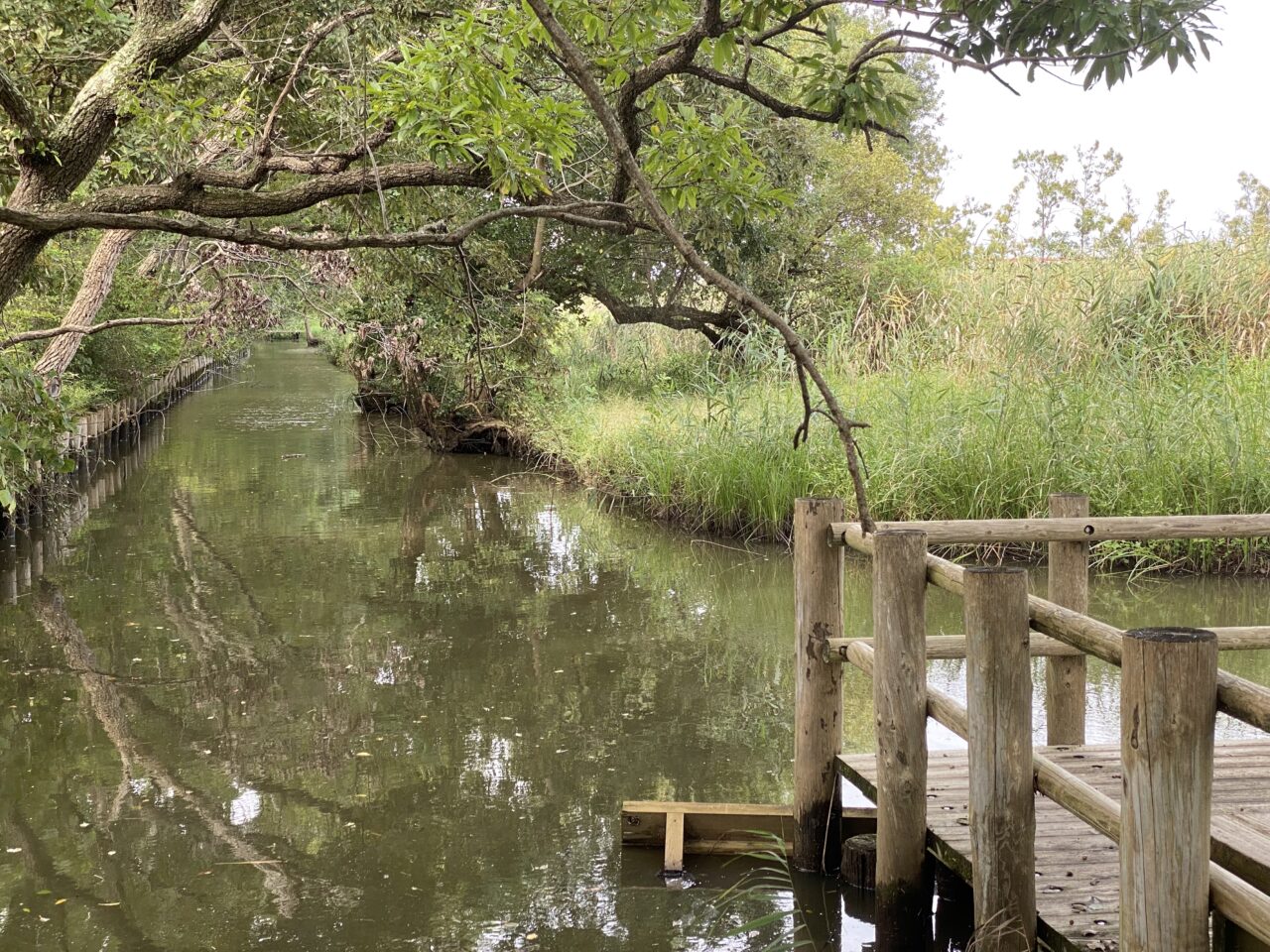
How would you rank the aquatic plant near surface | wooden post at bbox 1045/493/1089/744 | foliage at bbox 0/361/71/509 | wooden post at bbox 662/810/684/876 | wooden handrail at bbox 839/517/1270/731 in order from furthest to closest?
wooden post at bbox 662/810/684/876, wooden post at bbox 1045/493/1089/744, foliage at bbox 0/361/71/509, the aquatic plant near surface, wooden handrail at bbox 839/517/1270/731

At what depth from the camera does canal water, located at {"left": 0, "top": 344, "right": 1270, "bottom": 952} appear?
16.4ft

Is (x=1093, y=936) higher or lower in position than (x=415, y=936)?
higher

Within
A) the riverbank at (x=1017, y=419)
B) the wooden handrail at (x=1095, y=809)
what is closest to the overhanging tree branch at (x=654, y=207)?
the wooden handrail at (x=1095, y=809)

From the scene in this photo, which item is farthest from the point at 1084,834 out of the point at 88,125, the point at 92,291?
the point at 92,291

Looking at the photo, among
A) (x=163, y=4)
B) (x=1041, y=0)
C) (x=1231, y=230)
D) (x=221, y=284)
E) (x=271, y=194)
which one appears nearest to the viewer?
(x=1041, y=0)

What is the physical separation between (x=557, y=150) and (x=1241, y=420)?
300 inches

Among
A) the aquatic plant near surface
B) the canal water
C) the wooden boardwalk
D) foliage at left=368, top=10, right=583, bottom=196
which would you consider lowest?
the canal water

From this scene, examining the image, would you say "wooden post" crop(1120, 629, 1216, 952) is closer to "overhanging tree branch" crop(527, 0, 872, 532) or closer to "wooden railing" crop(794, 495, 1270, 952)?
"wooden railing" crop(794, 495, 1270, 952)

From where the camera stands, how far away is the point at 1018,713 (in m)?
3.56

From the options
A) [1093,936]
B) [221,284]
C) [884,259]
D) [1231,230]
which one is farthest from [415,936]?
[884,259]

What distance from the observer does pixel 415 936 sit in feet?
15.6

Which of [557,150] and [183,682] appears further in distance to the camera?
[183,682]

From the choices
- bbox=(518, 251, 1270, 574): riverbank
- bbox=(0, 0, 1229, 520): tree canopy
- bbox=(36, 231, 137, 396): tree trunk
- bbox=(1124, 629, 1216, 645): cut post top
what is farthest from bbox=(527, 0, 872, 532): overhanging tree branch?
bbox=(36, 231, 137, 396): tree trunk

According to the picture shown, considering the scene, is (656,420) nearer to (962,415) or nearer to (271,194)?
(962,415)
